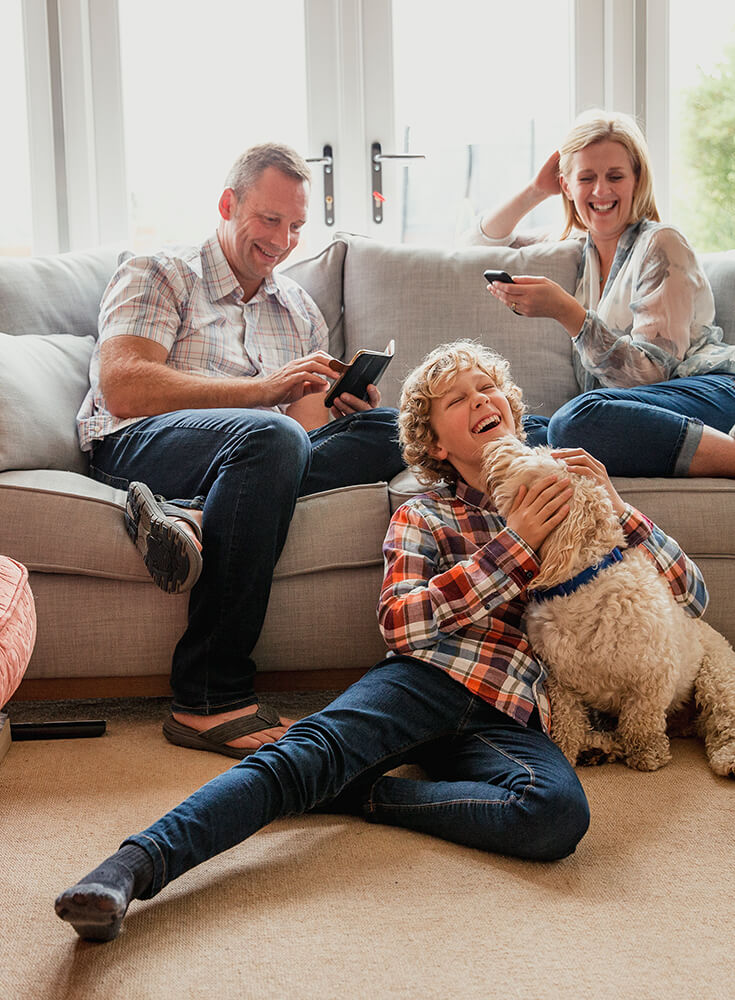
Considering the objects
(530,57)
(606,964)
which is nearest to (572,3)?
(530,57)

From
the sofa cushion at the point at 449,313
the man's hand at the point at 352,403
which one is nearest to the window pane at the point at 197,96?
the sofa cushion at the point at 449,313

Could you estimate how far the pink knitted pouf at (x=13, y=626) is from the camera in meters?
1.41

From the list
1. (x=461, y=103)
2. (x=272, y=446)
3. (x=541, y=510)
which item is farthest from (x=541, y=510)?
(x=461, y=103)

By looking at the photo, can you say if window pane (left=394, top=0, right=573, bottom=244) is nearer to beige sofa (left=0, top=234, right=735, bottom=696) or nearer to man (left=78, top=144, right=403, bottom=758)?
man (left=78, top=144, right=403, bottom=758)

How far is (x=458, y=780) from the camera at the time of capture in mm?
1441

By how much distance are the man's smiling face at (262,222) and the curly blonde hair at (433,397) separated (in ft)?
2.47

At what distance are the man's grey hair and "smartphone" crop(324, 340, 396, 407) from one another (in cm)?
55

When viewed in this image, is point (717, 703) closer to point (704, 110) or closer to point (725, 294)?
point (725, 294)

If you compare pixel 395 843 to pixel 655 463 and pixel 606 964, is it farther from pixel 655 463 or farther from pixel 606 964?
pixel 655 463

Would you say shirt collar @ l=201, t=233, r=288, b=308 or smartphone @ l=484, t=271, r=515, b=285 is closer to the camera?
smartphone @ l=484, t=271, r=515, b=285

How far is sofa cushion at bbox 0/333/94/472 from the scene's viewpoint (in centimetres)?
199

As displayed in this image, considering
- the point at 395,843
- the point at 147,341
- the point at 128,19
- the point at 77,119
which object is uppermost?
the point at 128,19

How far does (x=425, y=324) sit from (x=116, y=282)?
863mm

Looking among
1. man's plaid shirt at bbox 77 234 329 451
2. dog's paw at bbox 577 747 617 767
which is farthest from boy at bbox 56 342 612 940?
man's plaid shirt at bbox 77 234 329 451
